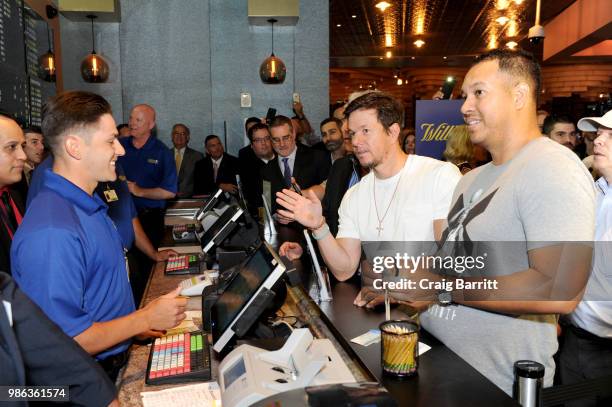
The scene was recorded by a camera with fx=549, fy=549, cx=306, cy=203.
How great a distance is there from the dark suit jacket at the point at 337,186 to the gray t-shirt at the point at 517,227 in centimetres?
142

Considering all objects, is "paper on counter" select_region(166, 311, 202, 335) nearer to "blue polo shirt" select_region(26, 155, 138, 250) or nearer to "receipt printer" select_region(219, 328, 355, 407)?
"receipt printer" select_region(219, 328, 355, 407)

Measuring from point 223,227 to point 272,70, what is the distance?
184 inches

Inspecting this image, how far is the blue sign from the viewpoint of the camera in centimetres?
432

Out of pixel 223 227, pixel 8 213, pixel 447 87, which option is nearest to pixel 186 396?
pixel 223 227

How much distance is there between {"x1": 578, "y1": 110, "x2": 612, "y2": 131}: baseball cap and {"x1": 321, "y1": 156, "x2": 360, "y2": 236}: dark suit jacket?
1.20 metres

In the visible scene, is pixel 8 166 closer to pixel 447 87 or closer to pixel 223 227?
pixel 223 227

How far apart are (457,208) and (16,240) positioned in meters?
1.30

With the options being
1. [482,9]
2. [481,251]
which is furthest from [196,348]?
[482,9]

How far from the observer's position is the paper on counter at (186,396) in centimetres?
139

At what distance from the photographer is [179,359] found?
163 cm

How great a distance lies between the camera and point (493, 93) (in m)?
1.51

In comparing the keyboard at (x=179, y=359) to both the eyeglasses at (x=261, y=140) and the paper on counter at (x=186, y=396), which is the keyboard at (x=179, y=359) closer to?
the paper on counter at (x=186, y=396)

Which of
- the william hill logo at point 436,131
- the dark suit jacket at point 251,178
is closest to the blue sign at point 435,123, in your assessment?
the william hill logo at point 436,131

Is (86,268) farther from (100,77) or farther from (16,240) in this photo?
(100,77)
